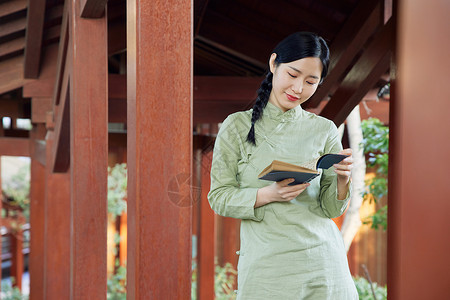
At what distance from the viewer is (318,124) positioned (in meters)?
1.32

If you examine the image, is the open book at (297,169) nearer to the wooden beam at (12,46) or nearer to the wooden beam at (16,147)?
the wooden beam at (12,46)

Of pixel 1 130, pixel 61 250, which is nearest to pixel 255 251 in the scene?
pixel 61 250

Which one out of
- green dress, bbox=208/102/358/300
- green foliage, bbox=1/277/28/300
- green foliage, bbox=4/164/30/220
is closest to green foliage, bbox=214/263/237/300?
green foliage, bbox=1/277/28/300

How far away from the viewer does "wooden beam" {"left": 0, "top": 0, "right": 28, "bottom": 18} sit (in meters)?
3.55

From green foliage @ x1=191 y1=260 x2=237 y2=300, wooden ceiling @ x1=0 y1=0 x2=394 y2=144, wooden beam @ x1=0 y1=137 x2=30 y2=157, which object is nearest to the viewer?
wooden ceiling @ x1=0 y1=0 x2=394 y2=144

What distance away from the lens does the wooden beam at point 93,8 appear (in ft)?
6.53

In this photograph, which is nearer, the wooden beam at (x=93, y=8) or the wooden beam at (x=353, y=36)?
the wooden beam at (x=93, y=8)

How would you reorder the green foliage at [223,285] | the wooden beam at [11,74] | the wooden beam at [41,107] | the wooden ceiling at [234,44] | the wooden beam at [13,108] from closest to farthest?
1. the wooden ceiling at [234,44]
2. the wooden beam at [11,74]
3. the wooden beam at [41,107]
4. the wooden beam at [13,108]
5. the green foliage at [223,285]

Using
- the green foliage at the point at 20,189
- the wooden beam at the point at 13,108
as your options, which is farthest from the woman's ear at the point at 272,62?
the green foliage at the point at 20,189

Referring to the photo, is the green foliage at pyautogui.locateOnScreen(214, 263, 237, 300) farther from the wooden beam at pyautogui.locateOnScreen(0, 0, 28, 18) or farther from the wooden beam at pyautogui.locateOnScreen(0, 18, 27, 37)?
the wooden beam at pyautogui.locateOnScreen(0, 0, 28, 18)

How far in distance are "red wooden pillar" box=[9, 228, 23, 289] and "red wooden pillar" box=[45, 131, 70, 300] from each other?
531 centimetres

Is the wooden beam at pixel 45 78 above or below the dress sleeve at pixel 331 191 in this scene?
above

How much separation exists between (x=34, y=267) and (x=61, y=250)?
1288 mm

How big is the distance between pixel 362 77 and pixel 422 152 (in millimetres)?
1638
